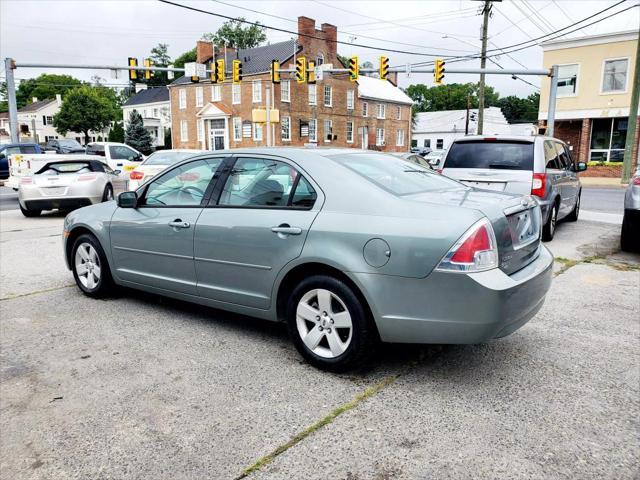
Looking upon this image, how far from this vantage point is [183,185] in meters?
4.84

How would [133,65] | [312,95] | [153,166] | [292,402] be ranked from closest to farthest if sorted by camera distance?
[292,402]
[153,166]
[133,65]
[312,95]

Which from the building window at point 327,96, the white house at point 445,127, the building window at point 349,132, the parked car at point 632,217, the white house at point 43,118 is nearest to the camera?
the parked car at point 632,217

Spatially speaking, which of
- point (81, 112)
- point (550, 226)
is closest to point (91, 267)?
point (550, 226)

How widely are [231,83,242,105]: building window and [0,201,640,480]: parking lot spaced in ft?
147

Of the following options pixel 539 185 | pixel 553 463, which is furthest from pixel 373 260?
pixel 539 185

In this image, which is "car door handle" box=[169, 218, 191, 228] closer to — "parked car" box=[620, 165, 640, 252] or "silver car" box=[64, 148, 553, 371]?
"silver car" box=[64, 148, 553, 371]

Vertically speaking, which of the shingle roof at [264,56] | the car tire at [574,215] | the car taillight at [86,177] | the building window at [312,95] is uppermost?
the shingle roof at [264,56]

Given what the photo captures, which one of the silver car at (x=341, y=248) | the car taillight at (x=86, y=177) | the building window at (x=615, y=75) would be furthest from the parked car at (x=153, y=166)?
the building window at (x=615, y=75)

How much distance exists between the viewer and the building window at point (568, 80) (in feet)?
101

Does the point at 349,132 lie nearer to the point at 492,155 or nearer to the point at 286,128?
the point at 286,128

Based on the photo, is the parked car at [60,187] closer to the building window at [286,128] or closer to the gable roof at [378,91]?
the building window at [286,128]

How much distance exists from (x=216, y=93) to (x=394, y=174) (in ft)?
158

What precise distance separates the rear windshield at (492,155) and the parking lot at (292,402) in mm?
3311

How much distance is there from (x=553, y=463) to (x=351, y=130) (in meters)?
53.2
